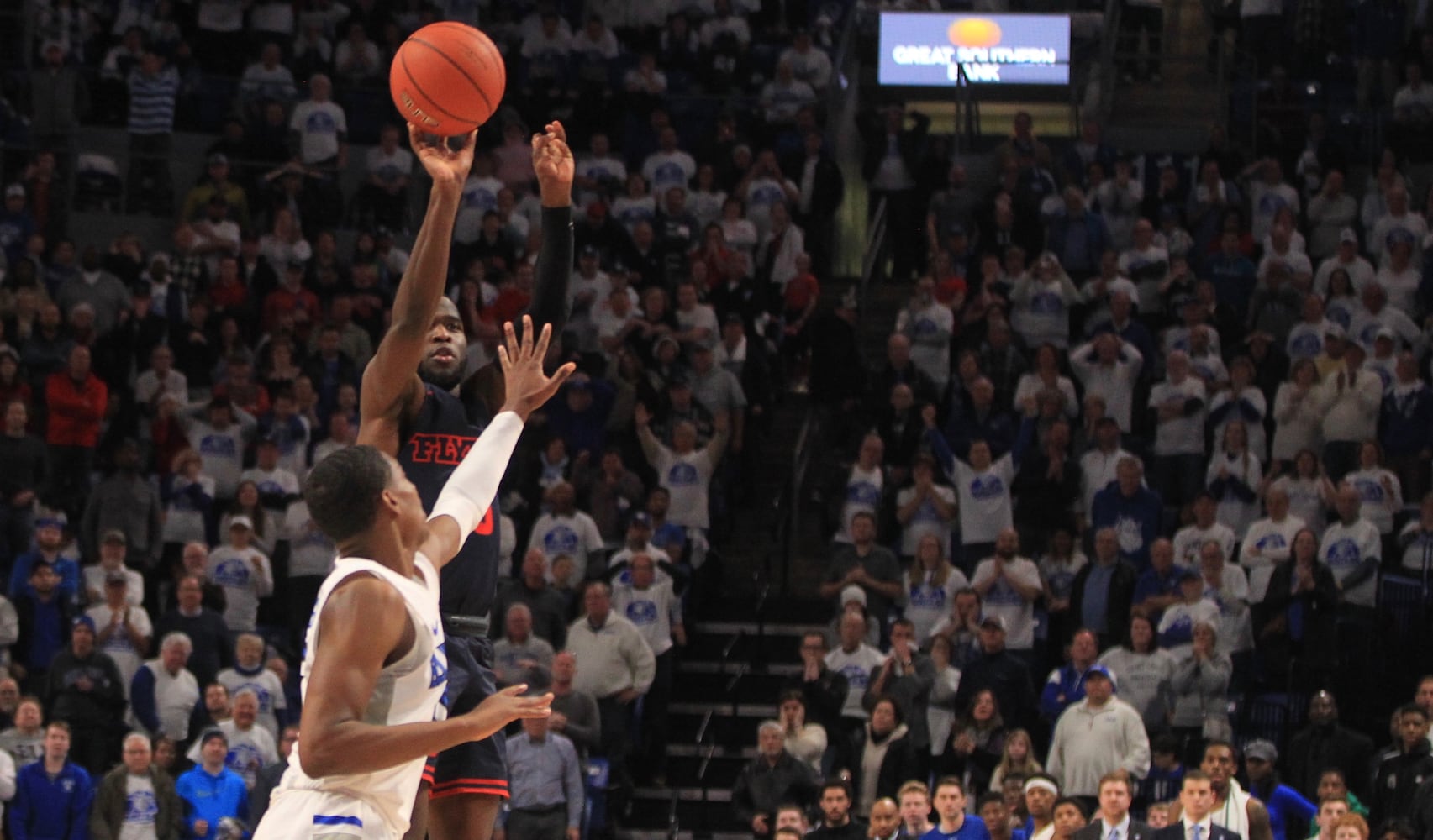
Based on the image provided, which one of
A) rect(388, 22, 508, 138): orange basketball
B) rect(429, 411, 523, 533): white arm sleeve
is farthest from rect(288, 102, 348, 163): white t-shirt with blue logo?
rect(429, 411, 523, 533): white arm sleeve

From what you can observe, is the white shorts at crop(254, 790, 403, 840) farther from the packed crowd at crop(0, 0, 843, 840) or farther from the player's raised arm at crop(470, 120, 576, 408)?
the packed crowd at crop(0, 0, 843, 840)

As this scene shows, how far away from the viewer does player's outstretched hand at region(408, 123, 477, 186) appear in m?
6.85

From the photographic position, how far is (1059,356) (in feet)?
64.7

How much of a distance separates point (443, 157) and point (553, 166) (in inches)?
23.5

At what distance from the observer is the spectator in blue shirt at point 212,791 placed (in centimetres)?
1576

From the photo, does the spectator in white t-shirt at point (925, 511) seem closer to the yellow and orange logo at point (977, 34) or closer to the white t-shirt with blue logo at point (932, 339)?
the white t-shirt with blue logo at point (932, 339)

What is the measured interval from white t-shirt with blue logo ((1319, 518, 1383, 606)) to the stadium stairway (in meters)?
4.69

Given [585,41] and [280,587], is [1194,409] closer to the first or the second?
[280,587]

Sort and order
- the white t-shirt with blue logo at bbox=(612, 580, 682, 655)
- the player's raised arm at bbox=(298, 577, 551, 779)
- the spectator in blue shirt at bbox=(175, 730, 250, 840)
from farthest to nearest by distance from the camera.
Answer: the white t-shirt with blue logo at bbox=(612, 580, 682, 655) < the spectator in blue shirt at bbox=(175, 730, 250, 840) < the player's raised arm at bbox=(298, 577, 551, 779)

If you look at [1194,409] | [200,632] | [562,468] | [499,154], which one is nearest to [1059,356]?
[1194,409]

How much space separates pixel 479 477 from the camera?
21.2 ft

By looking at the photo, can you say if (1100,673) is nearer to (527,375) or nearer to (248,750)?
(248,750)

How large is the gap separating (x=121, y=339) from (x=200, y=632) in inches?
160

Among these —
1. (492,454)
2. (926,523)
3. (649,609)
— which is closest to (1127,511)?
(926,523)
